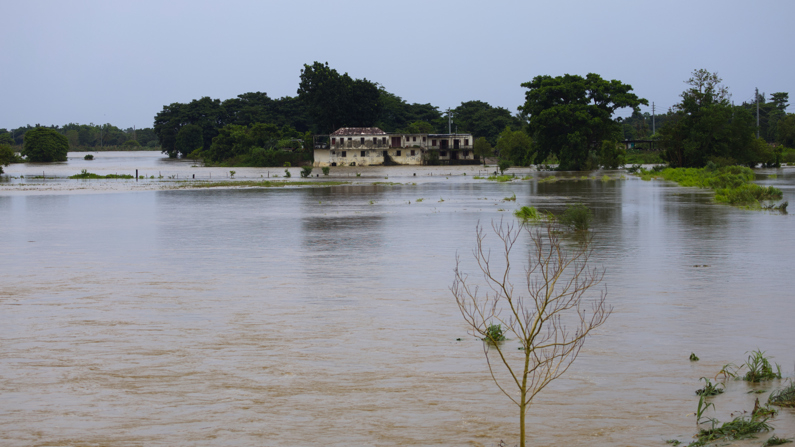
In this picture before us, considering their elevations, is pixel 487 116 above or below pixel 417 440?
above

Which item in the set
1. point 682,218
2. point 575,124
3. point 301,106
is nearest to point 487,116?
point 301,106

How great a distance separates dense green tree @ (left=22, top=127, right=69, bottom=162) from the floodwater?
146m

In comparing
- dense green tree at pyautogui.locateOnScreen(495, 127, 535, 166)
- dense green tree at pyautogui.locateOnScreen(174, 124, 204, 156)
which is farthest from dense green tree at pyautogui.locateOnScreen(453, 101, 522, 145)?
dense green tree at pyautogui.locateOnScreen(174, 124, 204, 156)

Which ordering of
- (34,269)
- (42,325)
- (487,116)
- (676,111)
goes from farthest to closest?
(487,116), (676,111), (34,269), (42,325)

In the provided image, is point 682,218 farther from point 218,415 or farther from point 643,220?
point 218,415

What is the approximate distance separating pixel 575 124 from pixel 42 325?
69.0 meters

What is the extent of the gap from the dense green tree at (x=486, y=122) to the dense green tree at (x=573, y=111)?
50.4m

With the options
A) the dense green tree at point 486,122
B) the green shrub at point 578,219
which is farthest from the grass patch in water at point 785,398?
the dense green tree at point 486,122

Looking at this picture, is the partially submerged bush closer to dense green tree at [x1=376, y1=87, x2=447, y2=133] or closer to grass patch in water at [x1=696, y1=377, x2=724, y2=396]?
grass patch in water at [x1=696, y1=377, x2=724, y2=396]

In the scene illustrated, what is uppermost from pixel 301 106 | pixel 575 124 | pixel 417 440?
pixel 301 106

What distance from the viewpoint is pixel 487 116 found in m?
132

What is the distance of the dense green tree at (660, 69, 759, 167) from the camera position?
6512cm

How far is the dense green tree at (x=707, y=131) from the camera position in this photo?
214 ft

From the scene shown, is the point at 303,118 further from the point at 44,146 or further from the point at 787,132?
the point at 787,132
